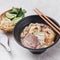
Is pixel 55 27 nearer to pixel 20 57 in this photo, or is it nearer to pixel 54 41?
pixel 54 41

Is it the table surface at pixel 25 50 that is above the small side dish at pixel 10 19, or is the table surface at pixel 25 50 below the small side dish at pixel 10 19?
below

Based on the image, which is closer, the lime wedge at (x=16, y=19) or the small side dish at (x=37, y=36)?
the small side dish at (x=37, y=36)

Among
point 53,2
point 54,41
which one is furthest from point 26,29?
point 53,2

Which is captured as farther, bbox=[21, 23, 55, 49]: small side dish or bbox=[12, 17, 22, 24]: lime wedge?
bbox=[12, 17, 22, 24]: lime wedge

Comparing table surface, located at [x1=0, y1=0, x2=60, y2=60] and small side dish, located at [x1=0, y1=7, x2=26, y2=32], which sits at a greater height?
small side dish, located at [x1=0, y1=7, x2=26, y2=32]

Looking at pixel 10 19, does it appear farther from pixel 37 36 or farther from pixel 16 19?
pixel 37 36

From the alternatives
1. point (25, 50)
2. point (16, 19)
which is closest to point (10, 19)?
point (16, 19)
